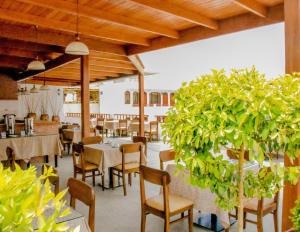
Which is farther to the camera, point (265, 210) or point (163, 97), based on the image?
point (163, 97)

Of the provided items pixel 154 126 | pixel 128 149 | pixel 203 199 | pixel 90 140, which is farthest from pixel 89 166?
pixel 154 126

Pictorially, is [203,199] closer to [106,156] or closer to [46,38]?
[106,156]

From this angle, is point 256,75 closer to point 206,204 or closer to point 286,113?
point 286,113

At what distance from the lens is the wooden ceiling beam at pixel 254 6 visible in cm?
371

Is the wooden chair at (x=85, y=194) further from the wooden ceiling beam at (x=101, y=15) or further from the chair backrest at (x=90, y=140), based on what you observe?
the chair backrest at (x=90, y=140)

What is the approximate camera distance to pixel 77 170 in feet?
15.3

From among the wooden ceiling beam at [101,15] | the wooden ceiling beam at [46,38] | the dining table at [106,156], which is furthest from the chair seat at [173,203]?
the wooden ceiling beam at [46,38]

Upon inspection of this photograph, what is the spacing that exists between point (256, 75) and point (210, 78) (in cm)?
26

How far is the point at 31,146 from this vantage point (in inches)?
229

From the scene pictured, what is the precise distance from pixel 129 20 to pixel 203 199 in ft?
10.4

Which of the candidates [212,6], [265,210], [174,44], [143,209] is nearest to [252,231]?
[265,210]

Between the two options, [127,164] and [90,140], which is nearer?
[127,164]

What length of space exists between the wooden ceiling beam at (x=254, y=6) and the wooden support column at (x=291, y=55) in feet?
3.37

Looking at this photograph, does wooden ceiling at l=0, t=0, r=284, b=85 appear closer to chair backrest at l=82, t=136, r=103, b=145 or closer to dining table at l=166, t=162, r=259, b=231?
chair backrest at l=82, t=136, r=103, b=145
